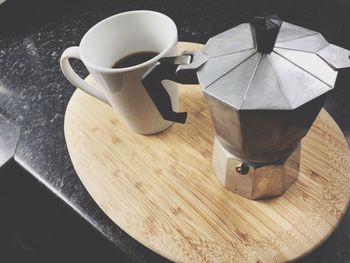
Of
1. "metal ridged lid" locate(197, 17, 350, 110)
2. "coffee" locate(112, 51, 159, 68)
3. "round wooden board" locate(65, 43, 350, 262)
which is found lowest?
"round wooden board" locate(65, 43, 350, 262)

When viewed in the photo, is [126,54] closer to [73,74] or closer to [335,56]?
[73,74]

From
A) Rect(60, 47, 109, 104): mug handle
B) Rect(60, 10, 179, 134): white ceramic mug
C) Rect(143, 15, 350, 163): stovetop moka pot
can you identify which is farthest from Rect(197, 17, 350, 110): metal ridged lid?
Rect(60, 47, 109, 104): mug handle

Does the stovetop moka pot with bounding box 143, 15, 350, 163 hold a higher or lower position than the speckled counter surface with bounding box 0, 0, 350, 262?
higher

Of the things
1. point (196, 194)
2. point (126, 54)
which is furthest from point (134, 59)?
point (196, 194)

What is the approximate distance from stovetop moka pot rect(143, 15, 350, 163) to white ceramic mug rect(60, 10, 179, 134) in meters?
0.07

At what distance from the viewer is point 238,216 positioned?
0.48m

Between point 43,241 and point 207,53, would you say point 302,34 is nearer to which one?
point 207,53

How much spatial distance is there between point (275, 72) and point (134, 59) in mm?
280

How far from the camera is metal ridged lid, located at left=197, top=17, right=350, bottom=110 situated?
362 mm

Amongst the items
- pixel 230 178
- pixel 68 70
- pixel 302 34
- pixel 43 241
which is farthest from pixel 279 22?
pixel 43 241

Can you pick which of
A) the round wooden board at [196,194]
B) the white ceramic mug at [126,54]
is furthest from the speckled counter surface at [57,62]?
the white ceramic mug at [126,54]

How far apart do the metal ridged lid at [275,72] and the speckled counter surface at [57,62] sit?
0.13 meters

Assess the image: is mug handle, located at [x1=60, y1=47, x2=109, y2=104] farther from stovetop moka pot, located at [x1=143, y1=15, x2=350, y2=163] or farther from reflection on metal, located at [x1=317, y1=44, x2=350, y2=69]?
reflection on metal, located at [x1=317, y1=44, x2=350, y2=69]

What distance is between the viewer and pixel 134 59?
0.59m
